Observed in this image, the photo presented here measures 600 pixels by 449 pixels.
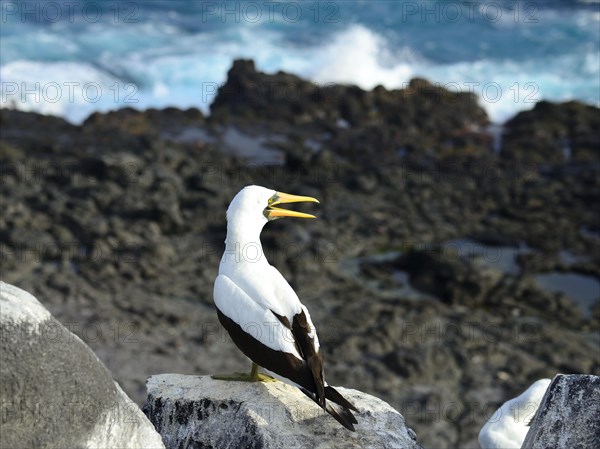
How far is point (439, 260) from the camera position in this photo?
60.3ft

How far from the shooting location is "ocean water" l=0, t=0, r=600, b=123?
116 feet

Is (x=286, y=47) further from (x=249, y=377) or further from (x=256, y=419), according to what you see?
(x=256, y=419)

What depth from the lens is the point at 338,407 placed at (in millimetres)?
7031

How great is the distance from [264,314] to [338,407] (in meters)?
0.89

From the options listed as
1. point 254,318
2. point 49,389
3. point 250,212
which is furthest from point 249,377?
point 49,389

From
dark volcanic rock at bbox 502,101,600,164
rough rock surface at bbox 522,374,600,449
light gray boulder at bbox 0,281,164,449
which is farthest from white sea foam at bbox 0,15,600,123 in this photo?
light gray boulder at bbox 0,281,164,449

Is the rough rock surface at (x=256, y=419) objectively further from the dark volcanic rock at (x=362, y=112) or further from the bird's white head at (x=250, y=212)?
the dark volcanic rock at (x=362, y=112)

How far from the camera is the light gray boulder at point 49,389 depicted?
5.21 metres

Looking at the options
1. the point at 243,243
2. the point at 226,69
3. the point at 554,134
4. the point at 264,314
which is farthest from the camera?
the point at 226,69

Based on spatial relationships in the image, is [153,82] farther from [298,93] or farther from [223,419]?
[223,419]

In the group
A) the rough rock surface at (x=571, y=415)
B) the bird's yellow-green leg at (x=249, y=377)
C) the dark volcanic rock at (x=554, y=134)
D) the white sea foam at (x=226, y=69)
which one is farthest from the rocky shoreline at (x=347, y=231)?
the rough rock surface at (x=571, y=415)

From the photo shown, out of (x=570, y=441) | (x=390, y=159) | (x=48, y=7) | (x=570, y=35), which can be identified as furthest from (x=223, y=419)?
(x=48, y=7)

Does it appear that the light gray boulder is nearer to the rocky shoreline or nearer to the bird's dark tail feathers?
the bird's dark tail feathers

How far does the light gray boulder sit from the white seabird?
1.70 meters
